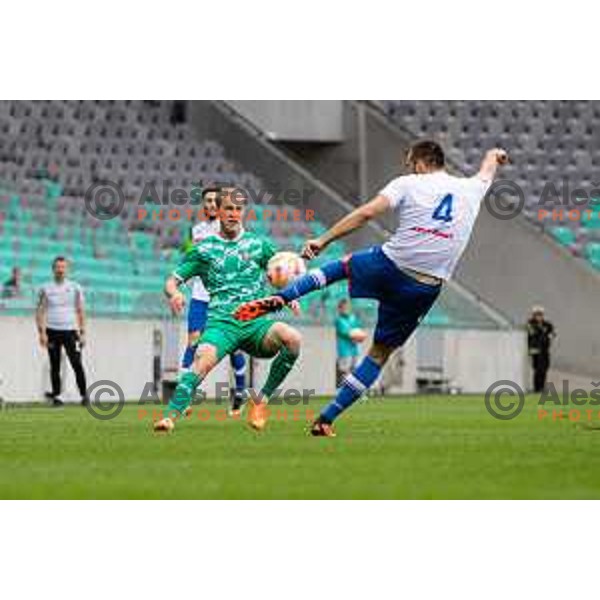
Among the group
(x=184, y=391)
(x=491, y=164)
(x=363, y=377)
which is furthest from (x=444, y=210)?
(x=184, y=391)

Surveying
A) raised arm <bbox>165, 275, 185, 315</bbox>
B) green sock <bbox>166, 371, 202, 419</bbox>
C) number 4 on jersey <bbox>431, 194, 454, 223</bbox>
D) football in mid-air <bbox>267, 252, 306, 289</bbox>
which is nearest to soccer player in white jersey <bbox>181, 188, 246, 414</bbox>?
green sock <bbox>166, 371, 202, 419</bbox>

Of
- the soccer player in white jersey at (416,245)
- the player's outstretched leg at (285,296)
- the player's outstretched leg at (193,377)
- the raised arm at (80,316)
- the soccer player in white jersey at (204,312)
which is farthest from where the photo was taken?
the raised arm at (80,316)

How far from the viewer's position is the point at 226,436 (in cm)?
1630

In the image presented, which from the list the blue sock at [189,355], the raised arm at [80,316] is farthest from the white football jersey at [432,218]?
the raised arm at [80,316]

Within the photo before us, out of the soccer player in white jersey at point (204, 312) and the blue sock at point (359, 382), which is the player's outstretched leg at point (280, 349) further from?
the soccer player in white jersey at point (204, 312)

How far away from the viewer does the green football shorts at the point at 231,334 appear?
16266 mm

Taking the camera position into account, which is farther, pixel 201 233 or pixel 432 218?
pixel 201 233

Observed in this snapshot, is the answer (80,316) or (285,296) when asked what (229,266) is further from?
(80,316)

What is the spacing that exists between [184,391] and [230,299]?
921mm

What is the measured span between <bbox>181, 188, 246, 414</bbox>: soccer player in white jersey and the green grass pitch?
2.37ft

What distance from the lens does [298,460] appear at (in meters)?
13.4

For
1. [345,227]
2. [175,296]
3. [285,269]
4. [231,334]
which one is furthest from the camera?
[231,334]

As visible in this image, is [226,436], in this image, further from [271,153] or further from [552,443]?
[271,153]

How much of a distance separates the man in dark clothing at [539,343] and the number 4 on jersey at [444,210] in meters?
19.2
